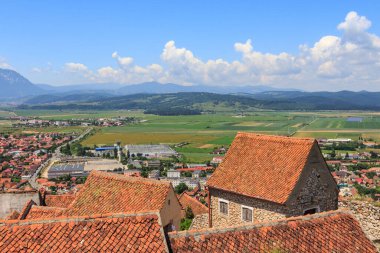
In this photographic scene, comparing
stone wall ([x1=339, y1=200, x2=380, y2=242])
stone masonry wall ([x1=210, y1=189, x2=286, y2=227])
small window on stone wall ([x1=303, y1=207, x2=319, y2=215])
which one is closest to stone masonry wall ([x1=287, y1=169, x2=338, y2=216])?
small window on stone wall ([x1=303, y1=207, x2=319, y2=215])

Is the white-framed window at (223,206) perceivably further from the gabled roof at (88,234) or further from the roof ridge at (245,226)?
the gabled roof at (88,234)

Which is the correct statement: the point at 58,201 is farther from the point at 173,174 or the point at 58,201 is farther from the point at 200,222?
the point at 173,174

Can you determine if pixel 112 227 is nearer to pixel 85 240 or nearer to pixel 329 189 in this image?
pixel 85 240

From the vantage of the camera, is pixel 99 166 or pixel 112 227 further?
pixel 99 166

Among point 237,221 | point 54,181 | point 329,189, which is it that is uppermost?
point 329,189

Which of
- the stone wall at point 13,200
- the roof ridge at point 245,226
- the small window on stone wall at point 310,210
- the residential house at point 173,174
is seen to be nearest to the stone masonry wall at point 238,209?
the small window on stone wall at point 310,210

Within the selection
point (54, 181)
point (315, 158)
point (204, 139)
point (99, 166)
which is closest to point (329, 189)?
point (315, 158)

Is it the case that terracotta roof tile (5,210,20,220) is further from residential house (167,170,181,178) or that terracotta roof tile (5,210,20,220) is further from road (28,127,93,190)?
residential house (167,170,181,178)
